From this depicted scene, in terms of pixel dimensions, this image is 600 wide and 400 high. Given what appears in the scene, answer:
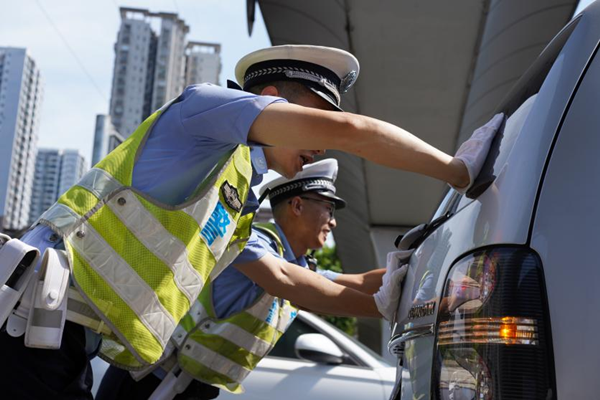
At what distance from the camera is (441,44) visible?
9.43 meters

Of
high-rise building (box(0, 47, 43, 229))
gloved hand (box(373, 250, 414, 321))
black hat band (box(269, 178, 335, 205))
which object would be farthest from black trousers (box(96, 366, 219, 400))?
high-rise building (box(0, 47, 43, 229))

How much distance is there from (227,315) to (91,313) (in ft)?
4.32

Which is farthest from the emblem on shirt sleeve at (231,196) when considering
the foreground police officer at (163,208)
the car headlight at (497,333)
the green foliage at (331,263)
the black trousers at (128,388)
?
the green foliage at (331,263)

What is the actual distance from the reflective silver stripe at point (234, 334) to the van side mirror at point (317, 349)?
1271 mm

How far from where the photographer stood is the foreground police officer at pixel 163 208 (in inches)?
71.9

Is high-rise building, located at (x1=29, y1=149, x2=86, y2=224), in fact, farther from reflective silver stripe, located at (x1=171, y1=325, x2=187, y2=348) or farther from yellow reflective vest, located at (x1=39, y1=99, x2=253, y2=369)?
yellow reflective vest, located at (x1=39, y1=99, x2=253, y2=369)

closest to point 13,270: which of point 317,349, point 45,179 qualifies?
point 317,349

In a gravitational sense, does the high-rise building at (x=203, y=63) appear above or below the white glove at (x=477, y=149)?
above

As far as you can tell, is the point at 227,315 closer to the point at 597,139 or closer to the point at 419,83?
the point at 597,139

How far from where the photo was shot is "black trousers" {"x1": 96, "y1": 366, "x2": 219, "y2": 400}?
311cm

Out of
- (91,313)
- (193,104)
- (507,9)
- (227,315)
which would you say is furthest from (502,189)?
(507,9)

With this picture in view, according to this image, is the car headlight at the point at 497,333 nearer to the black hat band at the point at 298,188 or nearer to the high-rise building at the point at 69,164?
the black hat band at the point at 298,188

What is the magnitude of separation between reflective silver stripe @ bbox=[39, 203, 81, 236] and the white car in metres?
2.67

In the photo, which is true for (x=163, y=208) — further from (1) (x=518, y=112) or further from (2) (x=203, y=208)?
(1) (x=518, y=112)
